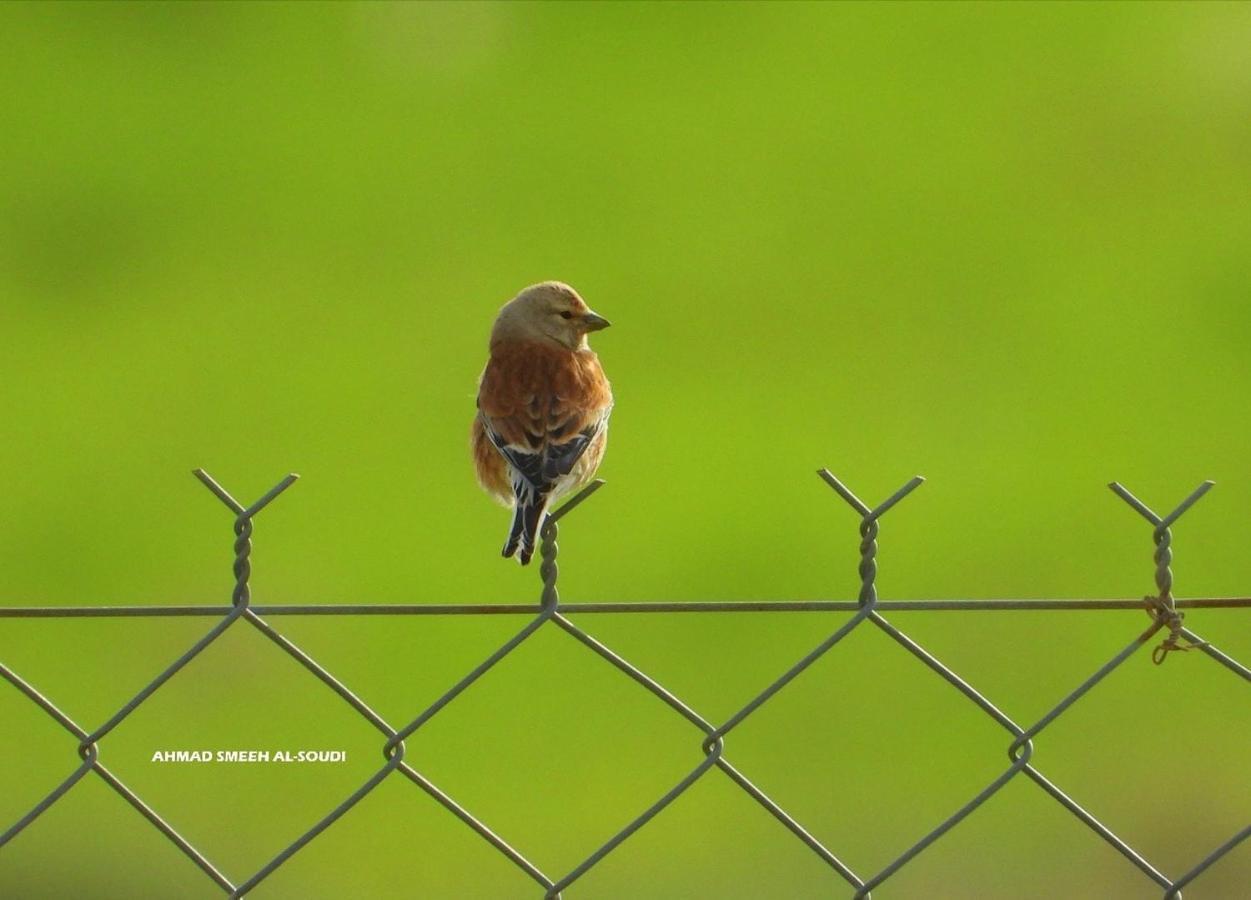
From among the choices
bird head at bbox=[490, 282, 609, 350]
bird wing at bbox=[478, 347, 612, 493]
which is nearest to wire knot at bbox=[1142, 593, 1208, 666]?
bird wing at bbox=[478, 347, 612, 493]

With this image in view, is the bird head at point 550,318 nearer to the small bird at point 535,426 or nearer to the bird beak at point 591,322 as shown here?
the bird beak at point 591,322

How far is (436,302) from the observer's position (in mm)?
14047

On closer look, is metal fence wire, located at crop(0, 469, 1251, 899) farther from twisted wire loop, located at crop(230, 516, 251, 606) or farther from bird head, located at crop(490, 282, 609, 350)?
bird head, located at crop(490, 282, 609, 350)

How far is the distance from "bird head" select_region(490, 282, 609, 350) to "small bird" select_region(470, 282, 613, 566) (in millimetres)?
177

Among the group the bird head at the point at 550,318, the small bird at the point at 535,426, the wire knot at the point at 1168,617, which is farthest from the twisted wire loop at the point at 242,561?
the bird head at the point at 550,318

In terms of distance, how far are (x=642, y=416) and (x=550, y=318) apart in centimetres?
742

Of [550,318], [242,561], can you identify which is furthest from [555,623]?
[550,318]

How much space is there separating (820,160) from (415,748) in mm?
12499

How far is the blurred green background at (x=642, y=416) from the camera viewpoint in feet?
19.4

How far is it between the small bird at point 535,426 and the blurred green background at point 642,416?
1728 millimetres

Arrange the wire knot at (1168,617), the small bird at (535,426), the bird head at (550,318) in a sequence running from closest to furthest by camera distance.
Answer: the wire knot at (1168,617)
the small bird at (535,426)
the bird head at (550,318)

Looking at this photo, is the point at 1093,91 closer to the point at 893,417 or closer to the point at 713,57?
the point at 713,57

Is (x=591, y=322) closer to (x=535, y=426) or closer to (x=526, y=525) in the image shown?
(x=535, y=426)

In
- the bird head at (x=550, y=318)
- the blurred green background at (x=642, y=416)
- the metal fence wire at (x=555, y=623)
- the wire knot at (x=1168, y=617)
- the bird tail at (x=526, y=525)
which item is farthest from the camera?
the blurred green background at (x=642, y=416)
